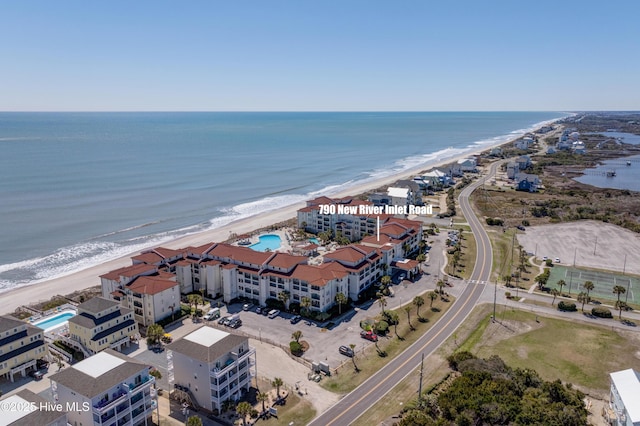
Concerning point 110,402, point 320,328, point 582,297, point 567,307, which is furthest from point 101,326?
point 582,297

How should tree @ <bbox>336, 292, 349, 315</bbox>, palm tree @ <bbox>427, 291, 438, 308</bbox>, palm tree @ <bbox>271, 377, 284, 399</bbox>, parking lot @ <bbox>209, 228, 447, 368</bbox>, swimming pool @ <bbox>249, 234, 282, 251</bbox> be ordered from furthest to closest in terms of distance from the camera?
swimming pool @ <bbox>249, 234, 282, 251</bbox>, palm tree @ <bbox>427, 291, 438, 308</bbox>, tree @ <bbox>336, 292, 349, 315</bbox>, parking lot @ <bbox>209, 228, 447, 368</bbox>, palm tree @ <bbox>271, 377, 284, 399</bbox>

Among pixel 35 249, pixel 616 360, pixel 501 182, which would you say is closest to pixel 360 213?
pixel 616 360

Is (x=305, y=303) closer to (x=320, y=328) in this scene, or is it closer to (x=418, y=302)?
(x=320, y=328)

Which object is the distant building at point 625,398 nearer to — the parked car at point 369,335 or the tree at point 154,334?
the parked car at point 369,335

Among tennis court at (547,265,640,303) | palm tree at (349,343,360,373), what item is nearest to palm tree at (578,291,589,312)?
tennis court at (547,265,640,303)

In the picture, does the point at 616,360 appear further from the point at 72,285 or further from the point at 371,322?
the point at 72,285

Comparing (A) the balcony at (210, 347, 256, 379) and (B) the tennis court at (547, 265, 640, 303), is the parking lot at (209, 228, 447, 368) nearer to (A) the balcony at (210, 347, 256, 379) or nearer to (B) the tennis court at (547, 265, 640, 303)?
(A) the balcony at (210, 347, 256, 379)
